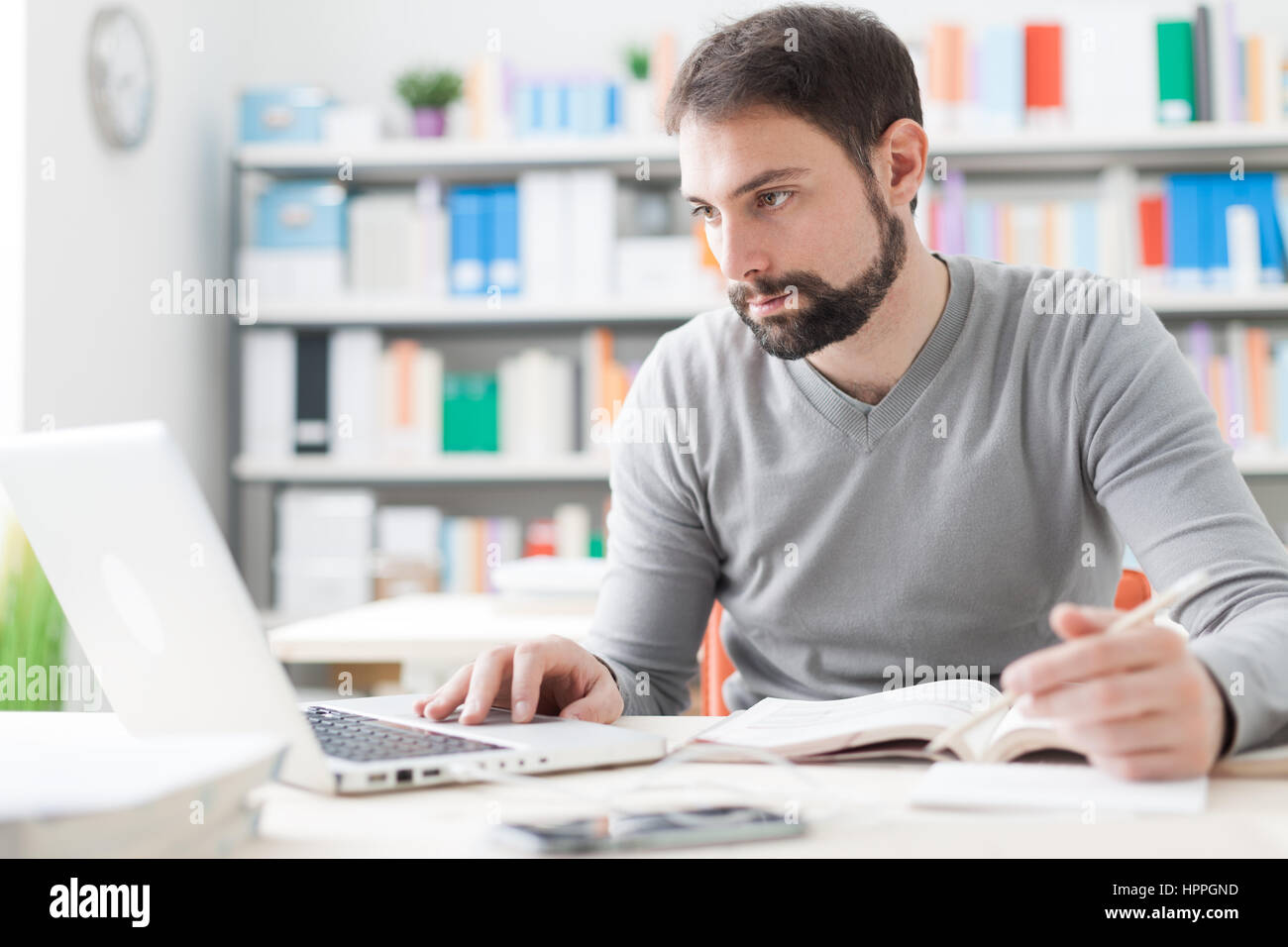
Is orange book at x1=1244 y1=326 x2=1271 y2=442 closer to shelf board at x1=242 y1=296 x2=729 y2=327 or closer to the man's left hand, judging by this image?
shelf board at x1=242 y1=296 x2=729 y2=327

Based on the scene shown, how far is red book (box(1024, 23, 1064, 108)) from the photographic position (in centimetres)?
292

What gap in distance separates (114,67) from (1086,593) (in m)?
2.37

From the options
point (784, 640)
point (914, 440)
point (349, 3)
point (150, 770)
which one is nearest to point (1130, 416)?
point (914, 440)


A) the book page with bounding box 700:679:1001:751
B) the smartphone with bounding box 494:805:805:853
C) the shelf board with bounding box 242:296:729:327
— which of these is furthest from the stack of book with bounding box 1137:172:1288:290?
the smartphone with bounding box 494:805:805:853

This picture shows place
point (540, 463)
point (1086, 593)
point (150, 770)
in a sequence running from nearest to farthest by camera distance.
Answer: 1. point (150, 770)
2. point (1086, 593)
3. point (540, 463)

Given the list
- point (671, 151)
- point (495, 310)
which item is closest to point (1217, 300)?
point (671, 151)

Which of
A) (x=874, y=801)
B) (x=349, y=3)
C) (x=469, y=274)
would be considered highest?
(x=349, y=3)

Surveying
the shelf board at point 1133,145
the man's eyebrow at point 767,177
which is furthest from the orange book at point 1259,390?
the man's eyebrow at point 767,177

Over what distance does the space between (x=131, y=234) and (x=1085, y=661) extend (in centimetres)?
263

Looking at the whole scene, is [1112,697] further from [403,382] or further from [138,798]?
[403,382]

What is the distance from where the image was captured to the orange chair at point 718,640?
1469 mm

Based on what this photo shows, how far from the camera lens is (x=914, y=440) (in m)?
1.22

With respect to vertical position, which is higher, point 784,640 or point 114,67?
point 114,67

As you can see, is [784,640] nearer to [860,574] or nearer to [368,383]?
[860,574]
